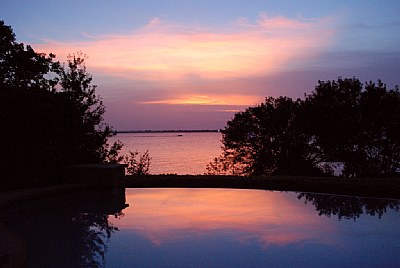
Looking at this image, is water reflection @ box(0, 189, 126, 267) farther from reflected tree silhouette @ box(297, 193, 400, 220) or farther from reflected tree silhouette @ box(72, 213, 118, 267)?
reflected tree silhouette @ box(297, 193, 400, 220)

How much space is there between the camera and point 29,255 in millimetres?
8539

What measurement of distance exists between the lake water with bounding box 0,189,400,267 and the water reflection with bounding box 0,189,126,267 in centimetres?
2

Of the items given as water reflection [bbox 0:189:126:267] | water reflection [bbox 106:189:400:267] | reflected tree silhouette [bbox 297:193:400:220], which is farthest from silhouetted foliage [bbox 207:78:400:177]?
water reflection [bbox 0:189:126:267]

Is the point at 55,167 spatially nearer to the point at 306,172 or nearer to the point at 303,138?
the point at 306,172

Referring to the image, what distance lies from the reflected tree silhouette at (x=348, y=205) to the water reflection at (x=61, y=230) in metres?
6.95

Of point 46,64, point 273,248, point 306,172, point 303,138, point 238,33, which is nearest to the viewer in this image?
point 273,248

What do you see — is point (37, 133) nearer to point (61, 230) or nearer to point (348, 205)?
point (61, 230)

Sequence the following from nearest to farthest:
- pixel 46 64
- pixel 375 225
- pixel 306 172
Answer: pixel 375 225 < pixel 46 64 < pixel 306 172

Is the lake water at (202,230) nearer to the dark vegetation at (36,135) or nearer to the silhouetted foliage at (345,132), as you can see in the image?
the dark vegetation at (36,135)

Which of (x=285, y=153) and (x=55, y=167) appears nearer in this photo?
(x=55, y=167)

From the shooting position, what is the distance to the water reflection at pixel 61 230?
7938 millimetres

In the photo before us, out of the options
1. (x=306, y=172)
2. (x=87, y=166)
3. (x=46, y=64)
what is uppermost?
(x=46, y=64)

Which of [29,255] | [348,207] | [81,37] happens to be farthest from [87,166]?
[348,207]

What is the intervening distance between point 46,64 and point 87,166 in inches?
420
